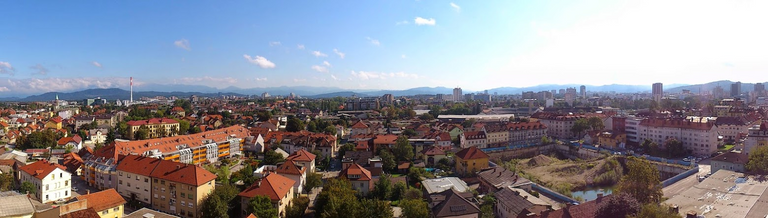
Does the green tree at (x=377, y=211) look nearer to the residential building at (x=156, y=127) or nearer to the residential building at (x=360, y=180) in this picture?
the residential building at (x=360, y=180)

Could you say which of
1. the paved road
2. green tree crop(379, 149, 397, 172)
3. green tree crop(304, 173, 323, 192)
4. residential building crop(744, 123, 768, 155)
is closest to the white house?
green tree crop(304, 173, 323, 192)

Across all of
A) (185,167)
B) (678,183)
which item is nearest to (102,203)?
(185,167)

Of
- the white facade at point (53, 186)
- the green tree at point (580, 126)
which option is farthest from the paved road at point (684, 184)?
the white facade at point (53, 186)

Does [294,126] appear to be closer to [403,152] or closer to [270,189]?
[403,152]

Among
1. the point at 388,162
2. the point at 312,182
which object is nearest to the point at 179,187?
the point at 312,182

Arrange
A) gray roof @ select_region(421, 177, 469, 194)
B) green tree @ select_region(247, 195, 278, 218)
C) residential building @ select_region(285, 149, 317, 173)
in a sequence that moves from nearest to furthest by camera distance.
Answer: green tree @ select_region(247, 195, 278, 218)
gray roof @ select_region(421, 177, 469, 194)
residential building @ select_region(285, 149, 317, 173)

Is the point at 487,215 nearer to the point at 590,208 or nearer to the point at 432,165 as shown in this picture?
the point at 590,208

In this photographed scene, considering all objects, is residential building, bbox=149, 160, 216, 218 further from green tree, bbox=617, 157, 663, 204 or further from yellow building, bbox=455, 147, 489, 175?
green tree, bbox=617, 157, 663, 204

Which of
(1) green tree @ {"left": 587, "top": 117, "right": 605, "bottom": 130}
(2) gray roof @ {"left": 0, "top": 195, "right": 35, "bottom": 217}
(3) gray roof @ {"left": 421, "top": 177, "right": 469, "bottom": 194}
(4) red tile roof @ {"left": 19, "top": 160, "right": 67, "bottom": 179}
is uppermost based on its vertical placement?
(1) green tree @ {"left": 587, "top": 117, "right": 605, "bottom": 130}
